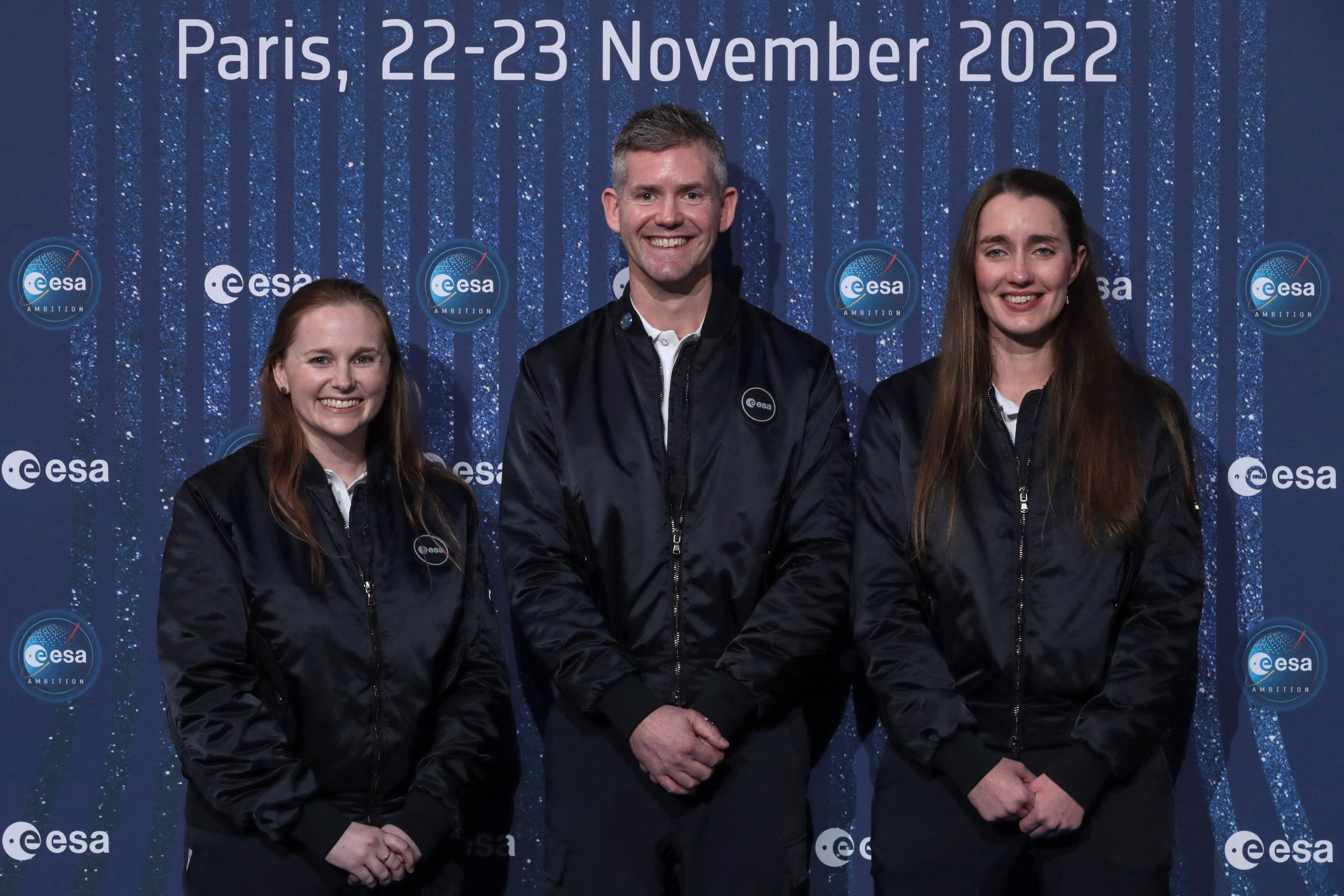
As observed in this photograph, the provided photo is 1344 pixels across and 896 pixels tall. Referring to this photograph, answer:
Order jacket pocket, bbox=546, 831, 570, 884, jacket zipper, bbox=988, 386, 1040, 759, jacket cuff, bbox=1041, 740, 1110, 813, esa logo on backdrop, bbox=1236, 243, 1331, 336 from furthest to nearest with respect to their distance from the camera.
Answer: esa logo on backdrop, bbox=1236, 243, 1331, 336, jacket pocket, bbox=546, 831, 570, 884, jacket zipper, bbox=988, 386, 1040, 759, jacket cuff, bbox=1041, 740, 1110, 813

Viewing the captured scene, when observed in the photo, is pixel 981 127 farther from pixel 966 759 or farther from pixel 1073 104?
pixel 966 759

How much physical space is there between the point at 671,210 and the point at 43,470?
1.60m

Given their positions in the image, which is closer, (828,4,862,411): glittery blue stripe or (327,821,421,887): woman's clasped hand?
(327,821,421,887): woman's clasped hand

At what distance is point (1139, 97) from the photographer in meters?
2.61

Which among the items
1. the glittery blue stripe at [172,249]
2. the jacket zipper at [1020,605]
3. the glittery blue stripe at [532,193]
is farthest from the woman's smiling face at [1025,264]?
the glittery blue stripe at [172,249]

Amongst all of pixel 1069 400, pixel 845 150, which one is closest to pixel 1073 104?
pixel 845 150

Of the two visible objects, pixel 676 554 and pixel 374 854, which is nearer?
pixel 374 854

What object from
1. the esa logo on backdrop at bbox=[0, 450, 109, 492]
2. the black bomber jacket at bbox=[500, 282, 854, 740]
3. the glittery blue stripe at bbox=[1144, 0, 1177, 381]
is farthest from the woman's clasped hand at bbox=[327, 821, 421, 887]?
the glittery blue stripe at bbox=[1144, 0, 1177, 381]

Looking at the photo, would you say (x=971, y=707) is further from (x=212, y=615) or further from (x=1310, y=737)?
(x=212, y=615)

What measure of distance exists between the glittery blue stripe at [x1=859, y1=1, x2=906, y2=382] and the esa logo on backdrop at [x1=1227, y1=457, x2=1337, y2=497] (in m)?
0.83

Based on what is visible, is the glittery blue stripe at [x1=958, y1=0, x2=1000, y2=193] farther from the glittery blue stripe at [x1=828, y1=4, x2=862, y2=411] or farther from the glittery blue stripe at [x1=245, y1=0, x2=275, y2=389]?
the glittery blue stripe at [x1=245, y1=0, x2=275, y2=389]

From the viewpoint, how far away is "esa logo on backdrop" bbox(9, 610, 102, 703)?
2.66 metres

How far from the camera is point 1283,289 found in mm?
2604

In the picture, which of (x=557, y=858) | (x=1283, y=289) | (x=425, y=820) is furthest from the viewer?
(x=1283, y=289)
